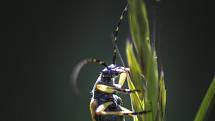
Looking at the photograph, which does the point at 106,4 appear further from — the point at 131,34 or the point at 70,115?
the point at 131,34

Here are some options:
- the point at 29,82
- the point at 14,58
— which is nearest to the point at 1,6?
the point at 14,58

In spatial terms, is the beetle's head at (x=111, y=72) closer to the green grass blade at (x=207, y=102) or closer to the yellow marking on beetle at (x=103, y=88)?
the yellow marking on beetle at (x=103, y=88)

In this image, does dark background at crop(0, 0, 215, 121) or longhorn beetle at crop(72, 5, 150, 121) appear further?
dark background at crop(0, 0, 215, 121)

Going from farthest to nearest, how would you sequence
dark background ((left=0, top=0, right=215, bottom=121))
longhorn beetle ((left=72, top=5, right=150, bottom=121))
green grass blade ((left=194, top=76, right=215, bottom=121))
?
dark background ((left=0, top=0, right=215, bottom=121)) → longhorn beetle ((left=72, top=5, right=150, bottom=121)) → green grass blade ((left=194, top=76, right=215, bottom=121))

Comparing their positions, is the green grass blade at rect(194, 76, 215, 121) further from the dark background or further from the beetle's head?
the dark background

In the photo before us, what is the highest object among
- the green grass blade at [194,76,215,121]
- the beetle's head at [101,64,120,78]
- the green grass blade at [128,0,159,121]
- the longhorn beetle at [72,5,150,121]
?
the green grass blade at [128,0,159,121]

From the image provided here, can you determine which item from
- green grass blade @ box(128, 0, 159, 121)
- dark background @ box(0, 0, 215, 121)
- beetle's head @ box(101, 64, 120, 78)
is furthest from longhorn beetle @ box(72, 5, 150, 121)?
dark background @ box(0, 0, 215, 121)

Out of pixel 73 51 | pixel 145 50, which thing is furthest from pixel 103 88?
pixel 73 51

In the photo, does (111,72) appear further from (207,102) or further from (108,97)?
(207,102)
